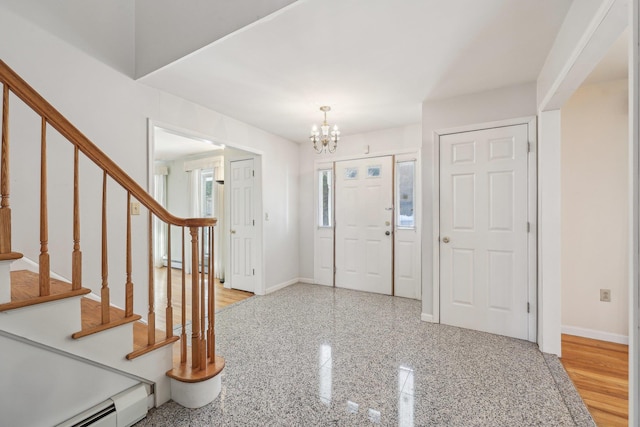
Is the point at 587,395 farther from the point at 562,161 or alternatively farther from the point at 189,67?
the point at 189,67

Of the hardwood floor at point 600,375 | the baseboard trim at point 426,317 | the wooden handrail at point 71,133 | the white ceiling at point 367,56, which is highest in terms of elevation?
the white ceiling at point 367,56

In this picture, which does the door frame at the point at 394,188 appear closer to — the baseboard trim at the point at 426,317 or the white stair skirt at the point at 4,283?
the baseboard trim at the point at 426,317

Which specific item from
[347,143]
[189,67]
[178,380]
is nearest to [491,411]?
[178,380]

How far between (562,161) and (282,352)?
3.19 m

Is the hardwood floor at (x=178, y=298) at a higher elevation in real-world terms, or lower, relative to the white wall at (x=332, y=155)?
lower

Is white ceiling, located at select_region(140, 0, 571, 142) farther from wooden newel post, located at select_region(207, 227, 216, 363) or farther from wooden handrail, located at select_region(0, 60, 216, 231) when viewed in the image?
wooden newel post, located at select_region(207, 227, 216, 363)

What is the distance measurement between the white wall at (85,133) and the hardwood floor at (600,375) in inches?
134

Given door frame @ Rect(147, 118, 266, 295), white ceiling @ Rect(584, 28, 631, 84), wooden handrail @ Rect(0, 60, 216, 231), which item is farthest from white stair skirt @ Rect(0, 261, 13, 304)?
white ceiling @ Rect(584, 28, 631, 84)

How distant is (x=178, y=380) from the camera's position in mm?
1744

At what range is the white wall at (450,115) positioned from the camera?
8.66 ft

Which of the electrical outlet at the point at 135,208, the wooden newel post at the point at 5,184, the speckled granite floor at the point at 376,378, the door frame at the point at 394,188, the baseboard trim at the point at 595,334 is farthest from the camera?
the door frame at the point at 394,188

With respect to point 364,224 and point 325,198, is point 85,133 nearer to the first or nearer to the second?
point 325,198

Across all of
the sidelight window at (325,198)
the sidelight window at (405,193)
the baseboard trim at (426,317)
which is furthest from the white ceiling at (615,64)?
the sidelight window at (325,198)

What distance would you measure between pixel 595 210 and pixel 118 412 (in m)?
3.99
